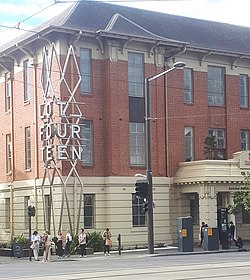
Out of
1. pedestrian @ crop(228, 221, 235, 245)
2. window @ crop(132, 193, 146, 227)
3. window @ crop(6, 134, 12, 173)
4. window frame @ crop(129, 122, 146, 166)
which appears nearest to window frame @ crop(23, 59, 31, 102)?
window @ crop(6, 134, 12, 173)

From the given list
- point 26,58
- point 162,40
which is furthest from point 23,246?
point 162,40

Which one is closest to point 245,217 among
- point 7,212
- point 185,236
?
point 185,236

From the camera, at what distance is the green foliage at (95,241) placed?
122 ft

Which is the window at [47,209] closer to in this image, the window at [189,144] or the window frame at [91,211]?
the window frame at [91,211]

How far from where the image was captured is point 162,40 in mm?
40750

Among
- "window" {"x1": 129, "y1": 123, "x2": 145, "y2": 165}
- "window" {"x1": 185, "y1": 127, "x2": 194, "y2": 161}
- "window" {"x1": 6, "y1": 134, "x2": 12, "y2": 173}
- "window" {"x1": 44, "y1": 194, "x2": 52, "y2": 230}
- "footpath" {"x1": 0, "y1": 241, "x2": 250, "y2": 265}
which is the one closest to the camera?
"footpath" {"x1": 0, "y1": 241, "x2": 250, "y2": 265}

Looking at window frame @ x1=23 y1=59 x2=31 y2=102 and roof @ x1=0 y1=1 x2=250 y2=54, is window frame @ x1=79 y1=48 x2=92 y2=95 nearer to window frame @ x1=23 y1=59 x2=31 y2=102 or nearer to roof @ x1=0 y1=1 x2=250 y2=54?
roof @ x1=0 y1=1 x2=250 y2=54

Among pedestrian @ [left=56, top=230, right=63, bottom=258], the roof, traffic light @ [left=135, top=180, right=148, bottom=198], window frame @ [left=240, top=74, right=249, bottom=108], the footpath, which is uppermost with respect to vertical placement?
the roof

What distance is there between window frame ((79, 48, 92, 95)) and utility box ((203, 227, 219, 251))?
10411mm

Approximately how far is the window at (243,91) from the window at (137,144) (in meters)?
8.11

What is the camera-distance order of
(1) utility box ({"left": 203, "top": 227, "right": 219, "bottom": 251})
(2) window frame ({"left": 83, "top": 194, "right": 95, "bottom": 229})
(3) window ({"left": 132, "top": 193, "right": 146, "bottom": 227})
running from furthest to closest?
(3) window ({"left": 132, "top": 193, "right": 146, "bottom": 227})
(2) window frame ({"left": 83, "top": 194, "right": 95, "bottom": 229})
(1) utility box ({"left": 203, "top": 227, "right": 219, "bottom": 251})

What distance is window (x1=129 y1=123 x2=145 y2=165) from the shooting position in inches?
1603

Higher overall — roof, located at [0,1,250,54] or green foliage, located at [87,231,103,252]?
roof, located at [0,1,250,54]

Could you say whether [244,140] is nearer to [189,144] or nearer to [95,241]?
[189,144]
